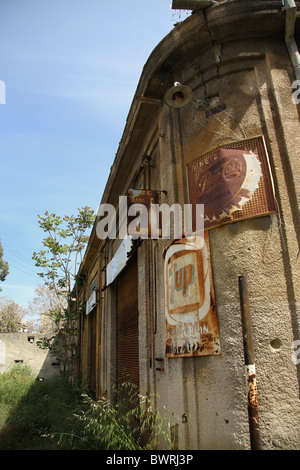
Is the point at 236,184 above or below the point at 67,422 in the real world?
above

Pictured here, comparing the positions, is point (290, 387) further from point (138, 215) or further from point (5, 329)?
point (5, 329)

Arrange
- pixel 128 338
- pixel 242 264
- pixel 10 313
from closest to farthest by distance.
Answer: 1. pixel 242 264
2. pixel 128 338
3. pixel 10 313

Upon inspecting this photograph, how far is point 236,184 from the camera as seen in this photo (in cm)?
396

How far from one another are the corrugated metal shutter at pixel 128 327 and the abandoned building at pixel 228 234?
3.32 feet

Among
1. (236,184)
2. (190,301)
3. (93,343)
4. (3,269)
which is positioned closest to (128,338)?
(190,301)

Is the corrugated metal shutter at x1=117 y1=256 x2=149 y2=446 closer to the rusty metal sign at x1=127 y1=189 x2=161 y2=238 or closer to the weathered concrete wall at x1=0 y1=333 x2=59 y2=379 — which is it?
the rusty metal sign at x1=127 y1=189 x2=161 y2=238

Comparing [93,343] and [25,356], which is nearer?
[93,343]

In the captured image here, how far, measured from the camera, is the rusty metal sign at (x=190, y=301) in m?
3.80

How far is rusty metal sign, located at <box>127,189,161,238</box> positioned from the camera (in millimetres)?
4930

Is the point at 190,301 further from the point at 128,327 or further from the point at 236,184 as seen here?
the point at 128,327

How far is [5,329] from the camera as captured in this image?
46.2 metres

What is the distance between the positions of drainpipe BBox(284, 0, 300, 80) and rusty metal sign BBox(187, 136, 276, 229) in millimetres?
1120

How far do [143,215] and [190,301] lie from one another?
5.32 feet
